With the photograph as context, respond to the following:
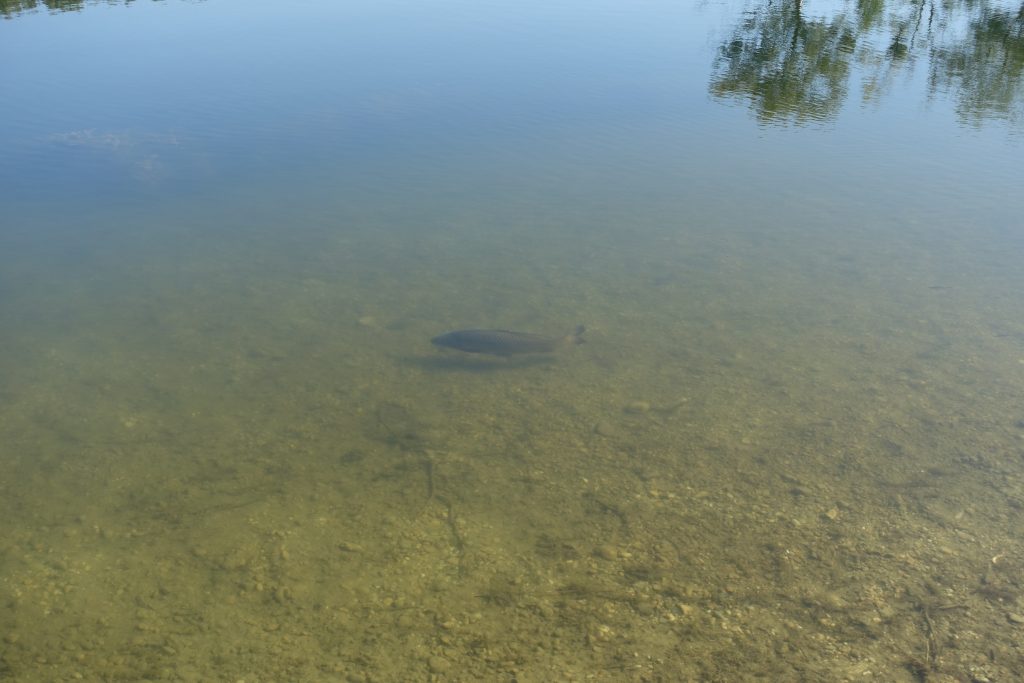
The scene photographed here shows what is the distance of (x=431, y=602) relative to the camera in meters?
4.40

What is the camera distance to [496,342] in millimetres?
6719

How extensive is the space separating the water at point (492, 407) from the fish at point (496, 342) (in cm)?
17

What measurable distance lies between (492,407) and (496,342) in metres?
0.62

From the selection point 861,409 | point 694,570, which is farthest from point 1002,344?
point 694,570

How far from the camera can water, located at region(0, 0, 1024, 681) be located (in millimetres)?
4254

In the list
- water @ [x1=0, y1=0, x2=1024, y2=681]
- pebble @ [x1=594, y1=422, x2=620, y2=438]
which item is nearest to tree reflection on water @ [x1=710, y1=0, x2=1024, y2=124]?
water @ [x1=0, y1=0, x2=1024, y2=681]

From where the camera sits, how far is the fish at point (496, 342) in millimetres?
6715

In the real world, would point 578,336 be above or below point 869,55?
below

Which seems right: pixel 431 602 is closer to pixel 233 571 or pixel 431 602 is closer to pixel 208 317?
pixel 233 571

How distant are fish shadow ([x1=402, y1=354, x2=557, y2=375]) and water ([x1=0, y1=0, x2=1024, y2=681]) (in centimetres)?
3

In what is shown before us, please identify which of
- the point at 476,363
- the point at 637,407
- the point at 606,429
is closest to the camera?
the point at 606,429

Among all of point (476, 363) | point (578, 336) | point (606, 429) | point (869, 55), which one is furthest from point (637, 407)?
point (869, 55)

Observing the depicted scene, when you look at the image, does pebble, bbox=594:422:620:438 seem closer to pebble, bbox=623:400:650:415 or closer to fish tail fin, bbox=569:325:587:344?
pebble, bbox=623:400:650:415

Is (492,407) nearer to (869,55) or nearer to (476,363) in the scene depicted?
(476,363)
